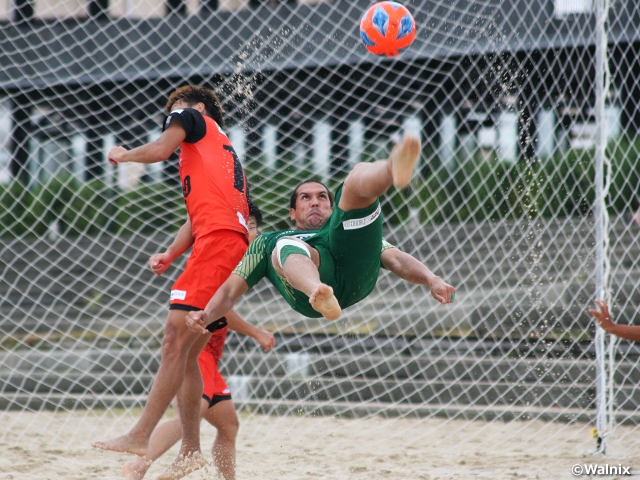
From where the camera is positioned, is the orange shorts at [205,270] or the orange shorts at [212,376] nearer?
the orange shorts at [205,270]

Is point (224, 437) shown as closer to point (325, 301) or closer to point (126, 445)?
point (126, 445)

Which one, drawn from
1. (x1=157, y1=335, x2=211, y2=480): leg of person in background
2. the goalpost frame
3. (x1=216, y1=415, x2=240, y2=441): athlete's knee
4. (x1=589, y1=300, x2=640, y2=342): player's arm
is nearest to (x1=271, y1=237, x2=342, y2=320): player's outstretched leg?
(x1=157, y1=335, x2=211, y2=480): leg of person in background

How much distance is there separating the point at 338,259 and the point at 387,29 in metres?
1.38

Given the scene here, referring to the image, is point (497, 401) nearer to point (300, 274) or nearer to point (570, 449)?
point (570, 449)

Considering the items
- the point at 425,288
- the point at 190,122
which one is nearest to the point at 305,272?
the point at 190,122

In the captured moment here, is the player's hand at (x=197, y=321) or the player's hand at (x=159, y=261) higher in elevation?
the player's hand at (x=159, y=261)

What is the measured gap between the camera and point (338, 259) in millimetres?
3576

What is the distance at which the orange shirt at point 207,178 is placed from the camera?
370 centimetres

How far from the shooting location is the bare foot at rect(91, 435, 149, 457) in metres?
3.33

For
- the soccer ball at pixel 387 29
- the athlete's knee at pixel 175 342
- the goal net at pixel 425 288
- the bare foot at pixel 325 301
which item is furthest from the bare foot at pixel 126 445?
the goal net at pixel 425 288

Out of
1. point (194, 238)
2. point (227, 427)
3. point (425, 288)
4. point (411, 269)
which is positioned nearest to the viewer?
point (411, 269)

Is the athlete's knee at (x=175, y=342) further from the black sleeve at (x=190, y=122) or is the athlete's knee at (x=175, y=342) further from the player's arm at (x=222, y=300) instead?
the black sleeve at (x=190, y=122)

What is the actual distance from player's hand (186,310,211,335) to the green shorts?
572 mm

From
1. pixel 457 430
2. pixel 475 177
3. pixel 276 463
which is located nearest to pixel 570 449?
pixel 457 430
